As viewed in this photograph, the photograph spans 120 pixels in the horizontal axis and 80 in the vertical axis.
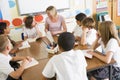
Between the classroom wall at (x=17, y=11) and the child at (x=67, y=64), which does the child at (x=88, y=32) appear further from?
the classroom wall at (x=17, y=11)

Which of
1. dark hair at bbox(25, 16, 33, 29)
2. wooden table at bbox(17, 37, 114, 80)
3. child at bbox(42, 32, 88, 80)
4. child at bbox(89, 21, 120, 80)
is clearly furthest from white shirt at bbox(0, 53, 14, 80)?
dark hair at bbox(25, 16, 33, 29)

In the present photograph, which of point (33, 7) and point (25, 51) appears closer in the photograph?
point (25, 51)

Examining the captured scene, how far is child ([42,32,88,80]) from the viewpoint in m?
1.44

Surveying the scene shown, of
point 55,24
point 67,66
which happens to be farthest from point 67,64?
point 55,24

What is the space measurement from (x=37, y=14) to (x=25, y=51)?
174cm

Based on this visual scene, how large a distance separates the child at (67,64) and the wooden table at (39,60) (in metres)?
0.23

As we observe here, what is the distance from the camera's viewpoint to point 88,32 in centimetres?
252

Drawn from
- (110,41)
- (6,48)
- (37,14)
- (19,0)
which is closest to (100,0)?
(37,14)

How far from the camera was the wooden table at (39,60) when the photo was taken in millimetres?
1704

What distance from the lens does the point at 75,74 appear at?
1465 millimetres

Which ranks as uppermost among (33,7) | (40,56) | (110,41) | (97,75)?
(33,7)

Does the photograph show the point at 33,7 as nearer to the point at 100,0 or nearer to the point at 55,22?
the point at 55,22

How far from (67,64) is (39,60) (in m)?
0.67

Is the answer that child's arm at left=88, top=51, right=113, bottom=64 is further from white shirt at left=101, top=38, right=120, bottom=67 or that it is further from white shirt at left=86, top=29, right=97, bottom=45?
white shirt at left=86, top=29, right=97, bottom=45
